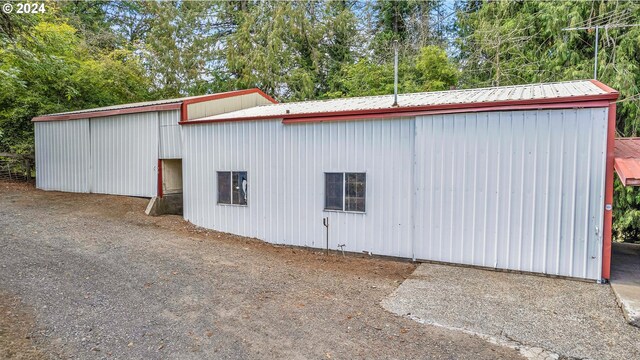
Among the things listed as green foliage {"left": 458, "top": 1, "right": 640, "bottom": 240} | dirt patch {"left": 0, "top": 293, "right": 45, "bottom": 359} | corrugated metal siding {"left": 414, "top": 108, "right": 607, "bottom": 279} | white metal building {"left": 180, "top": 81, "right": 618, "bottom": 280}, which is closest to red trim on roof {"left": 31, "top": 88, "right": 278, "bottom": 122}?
white metal building {"left": 180, "top": 81, "right": 618, "bottom": 280}

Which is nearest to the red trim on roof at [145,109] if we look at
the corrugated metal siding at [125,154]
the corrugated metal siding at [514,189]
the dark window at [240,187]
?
the corrugated metal siding at [125,154]

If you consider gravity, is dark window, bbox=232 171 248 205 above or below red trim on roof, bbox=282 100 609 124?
below

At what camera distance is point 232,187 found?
30.9 feet

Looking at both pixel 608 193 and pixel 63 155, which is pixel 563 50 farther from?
pixel 63 155

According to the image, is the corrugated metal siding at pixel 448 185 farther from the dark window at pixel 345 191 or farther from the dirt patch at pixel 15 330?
the dirt patch at pixel 15 330

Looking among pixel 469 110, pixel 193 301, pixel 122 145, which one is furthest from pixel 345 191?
pixel 122 145

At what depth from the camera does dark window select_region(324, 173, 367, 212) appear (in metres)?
7.70

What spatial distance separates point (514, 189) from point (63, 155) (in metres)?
14.3

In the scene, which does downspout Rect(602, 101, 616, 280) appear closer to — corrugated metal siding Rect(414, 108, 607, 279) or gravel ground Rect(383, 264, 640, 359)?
corrugated metal siding Rect(414, 108, 607, 279)

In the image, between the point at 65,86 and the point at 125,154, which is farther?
the point at 65,86

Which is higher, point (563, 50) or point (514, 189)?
point (563, 50)

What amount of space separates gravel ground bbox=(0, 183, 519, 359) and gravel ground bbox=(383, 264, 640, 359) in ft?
1.26

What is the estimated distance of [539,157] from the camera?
6.18 metres

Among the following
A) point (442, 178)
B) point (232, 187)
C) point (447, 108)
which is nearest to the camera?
point (447, 108)
